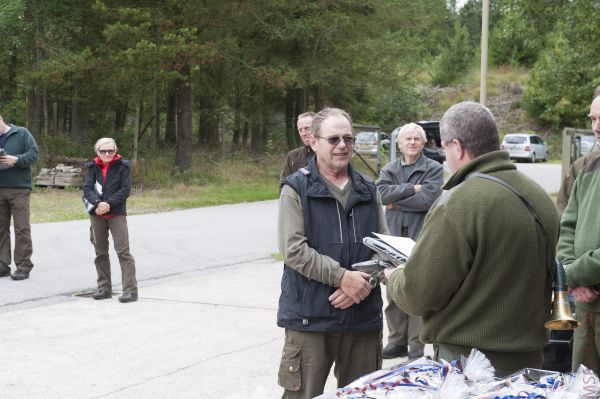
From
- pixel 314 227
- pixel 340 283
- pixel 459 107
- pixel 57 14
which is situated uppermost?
pixel 57 14

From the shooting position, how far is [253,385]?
594cm

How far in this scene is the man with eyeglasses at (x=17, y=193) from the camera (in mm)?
10023

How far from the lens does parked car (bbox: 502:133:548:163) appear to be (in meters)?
45.4

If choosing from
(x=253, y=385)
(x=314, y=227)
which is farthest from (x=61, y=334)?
(x=314, y=227)

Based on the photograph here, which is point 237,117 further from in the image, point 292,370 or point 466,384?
point 466,384

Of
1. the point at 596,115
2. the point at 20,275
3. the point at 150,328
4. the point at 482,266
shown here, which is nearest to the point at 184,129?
the point at 20,275

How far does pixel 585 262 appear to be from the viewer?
3924mm

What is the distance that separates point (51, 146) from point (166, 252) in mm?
15654

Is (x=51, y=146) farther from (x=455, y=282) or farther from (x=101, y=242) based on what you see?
(x=455, y=282)

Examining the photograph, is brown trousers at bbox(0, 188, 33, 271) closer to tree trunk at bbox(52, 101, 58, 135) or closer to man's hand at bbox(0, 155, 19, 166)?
man's hand at bbox(0, 155, 19, 166)

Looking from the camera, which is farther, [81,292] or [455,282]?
[81,292]

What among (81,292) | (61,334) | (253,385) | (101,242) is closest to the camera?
(253,385)

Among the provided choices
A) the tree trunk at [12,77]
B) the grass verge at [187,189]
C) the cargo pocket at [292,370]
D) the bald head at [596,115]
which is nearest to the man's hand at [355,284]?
the cargo pocket at [292,370]

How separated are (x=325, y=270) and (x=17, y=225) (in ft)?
23.6
